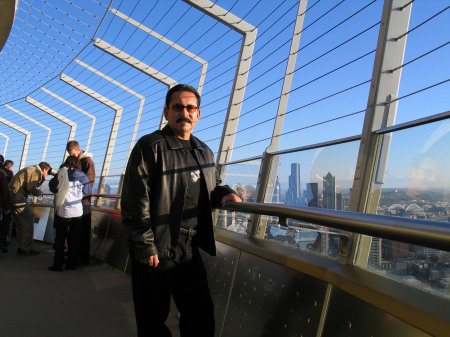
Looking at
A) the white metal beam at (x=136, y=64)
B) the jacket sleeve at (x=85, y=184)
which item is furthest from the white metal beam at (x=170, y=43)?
the jacket sleeve at (x=85, y=184)

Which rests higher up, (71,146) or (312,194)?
(71,146)

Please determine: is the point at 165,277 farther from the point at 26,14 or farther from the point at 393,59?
the point at 26,14

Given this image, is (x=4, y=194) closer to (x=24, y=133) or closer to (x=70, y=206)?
(x=70, y=206)

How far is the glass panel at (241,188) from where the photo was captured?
3.53 meters

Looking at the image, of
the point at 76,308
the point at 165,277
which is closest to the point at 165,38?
the point at 76,308

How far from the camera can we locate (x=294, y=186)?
287 centimetres

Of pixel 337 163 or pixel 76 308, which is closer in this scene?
pixel 337 163

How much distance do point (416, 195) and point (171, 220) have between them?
3.80 ft

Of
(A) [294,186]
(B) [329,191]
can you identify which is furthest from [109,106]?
(B) [329,191]

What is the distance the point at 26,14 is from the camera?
22.1ft

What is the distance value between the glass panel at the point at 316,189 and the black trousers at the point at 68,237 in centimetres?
345

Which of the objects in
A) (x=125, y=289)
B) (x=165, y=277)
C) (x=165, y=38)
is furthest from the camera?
(x=165, y=38)

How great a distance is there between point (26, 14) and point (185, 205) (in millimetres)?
6107

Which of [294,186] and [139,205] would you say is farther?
[294,186]
